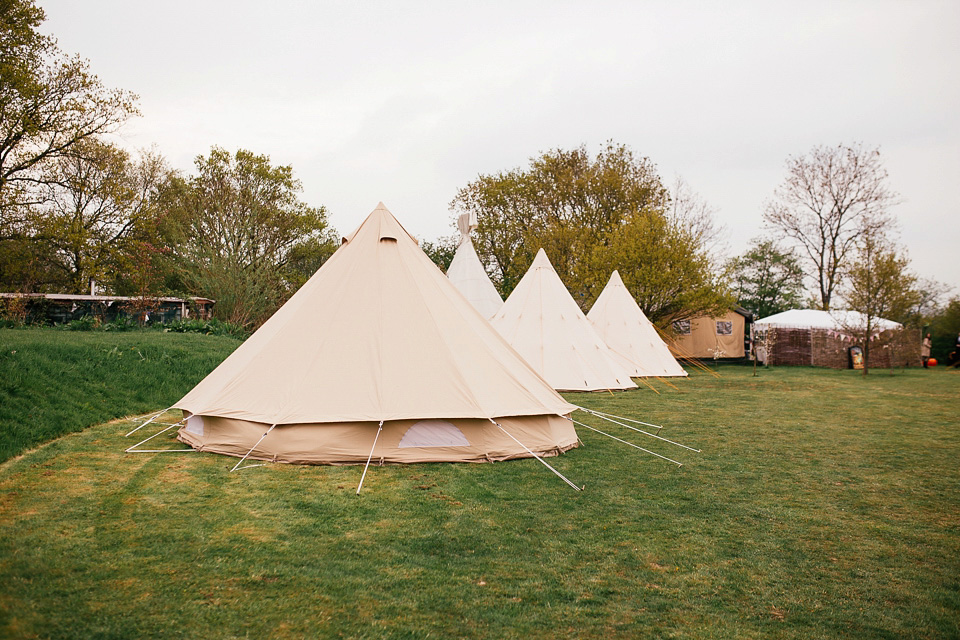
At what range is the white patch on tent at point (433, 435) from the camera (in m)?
6.41

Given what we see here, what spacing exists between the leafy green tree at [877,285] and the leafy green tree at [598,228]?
5.21 m

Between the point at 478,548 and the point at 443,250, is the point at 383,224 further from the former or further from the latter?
the point at 443,250

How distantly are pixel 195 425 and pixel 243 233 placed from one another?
14.8 meters

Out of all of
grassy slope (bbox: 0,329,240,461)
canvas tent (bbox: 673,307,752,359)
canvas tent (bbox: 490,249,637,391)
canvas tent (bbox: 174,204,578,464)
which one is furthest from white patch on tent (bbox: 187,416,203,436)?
canvas tent (bbox: 673,307,752,359)

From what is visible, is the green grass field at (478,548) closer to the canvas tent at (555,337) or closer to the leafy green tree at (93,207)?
the canvas tent at (555,337)

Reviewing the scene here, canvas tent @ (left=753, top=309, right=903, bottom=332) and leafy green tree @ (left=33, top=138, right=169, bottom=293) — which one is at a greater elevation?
leafy green tree @ (left=33, top=138, right=169, bottom=293)

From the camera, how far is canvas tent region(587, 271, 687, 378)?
802 inches

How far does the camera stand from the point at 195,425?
6922 mm

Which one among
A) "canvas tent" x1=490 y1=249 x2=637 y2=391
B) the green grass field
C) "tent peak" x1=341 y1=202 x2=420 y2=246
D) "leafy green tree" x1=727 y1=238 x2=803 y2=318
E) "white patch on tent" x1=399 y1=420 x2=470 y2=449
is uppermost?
"leafy green tree" x1=727 y1=238 x2=803 y2=318

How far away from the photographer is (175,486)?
17.2ft

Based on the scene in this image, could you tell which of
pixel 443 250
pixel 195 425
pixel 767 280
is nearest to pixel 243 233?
pixel 195 425

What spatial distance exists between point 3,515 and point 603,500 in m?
4.60

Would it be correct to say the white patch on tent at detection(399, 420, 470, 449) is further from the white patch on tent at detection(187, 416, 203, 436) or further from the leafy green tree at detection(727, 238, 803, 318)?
the leafy green tree at detection(727, 238, 803, 318)

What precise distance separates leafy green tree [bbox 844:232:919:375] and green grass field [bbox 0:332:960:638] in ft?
65.8
